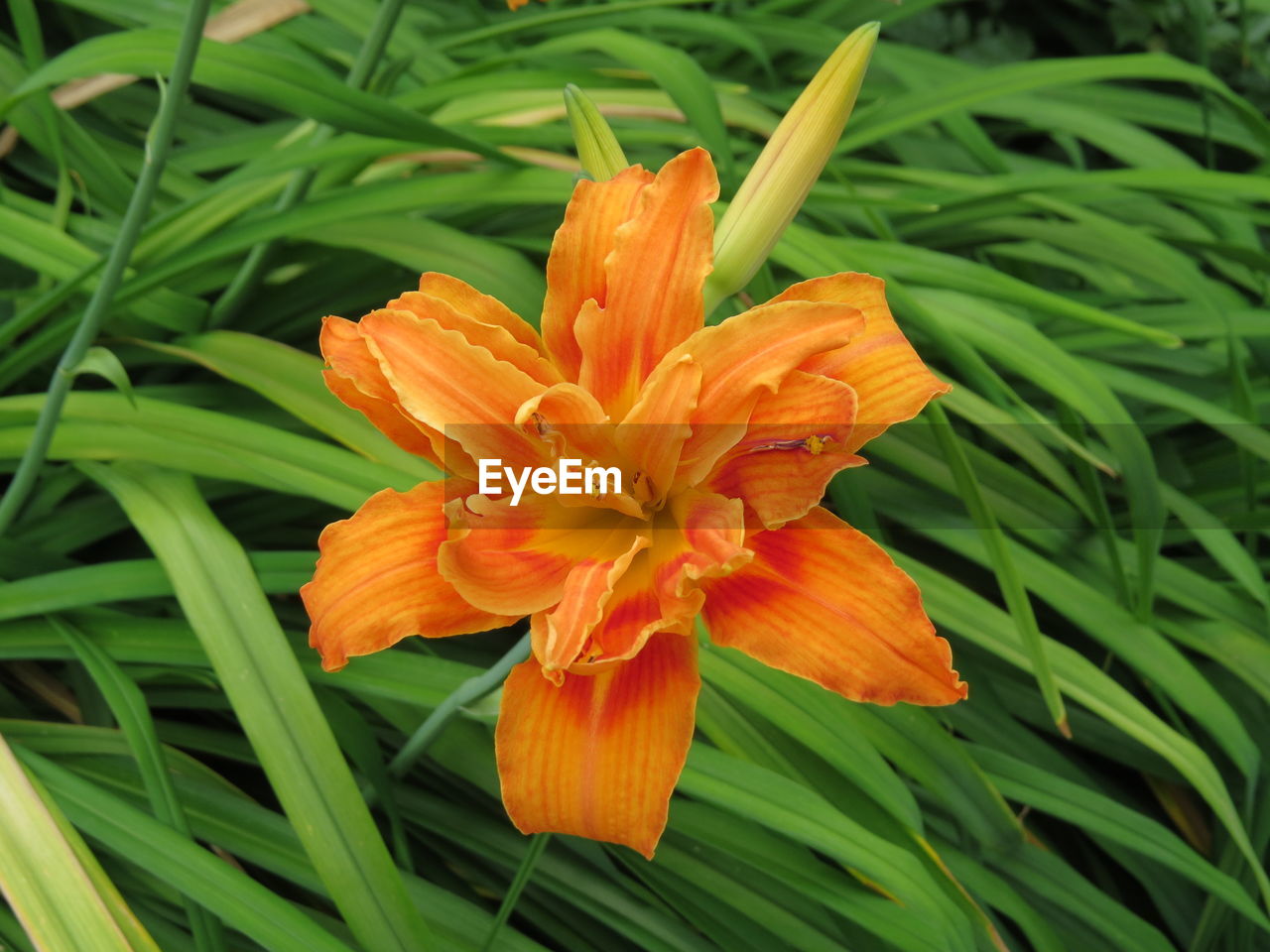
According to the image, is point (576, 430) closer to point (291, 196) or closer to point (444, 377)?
point (444, 377)

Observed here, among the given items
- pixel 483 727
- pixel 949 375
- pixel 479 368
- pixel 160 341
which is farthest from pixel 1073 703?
pixel 160 341

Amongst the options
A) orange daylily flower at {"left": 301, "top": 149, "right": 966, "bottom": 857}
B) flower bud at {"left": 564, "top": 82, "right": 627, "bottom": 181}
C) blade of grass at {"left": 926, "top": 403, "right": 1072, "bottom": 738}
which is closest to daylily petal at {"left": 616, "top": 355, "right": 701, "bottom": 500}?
orange daylily flower at {"left": 301, "top": 149, "right": 966, "bottom": 857}

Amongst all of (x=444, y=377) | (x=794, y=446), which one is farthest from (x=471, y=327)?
(x=794, y=446)

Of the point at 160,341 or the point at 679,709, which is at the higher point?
the point at 160,341

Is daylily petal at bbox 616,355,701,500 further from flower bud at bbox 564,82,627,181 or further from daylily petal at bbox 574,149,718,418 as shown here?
flower bud at bbox 564,82,627,181

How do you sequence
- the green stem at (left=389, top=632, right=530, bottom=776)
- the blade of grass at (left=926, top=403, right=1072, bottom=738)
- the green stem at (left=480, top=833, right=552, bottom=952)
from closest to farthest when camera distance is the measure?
the green stem at (left=389, top=632, right=530, bottom=776)
the green stem at (left=480, top=833, right=552, bottom=952)
the blade of grass at (left=926, top=403, right=1072, bottom=738)

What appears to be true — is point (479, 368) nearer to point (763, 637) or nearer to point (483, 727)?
point (763, 637)

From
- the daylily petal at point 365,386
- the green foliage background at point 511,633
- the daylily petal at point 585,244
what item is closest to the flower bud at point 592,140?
the daylily petal at point 585,244

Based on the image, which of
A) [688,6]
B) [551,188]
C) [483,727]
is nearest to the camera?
[483,727]

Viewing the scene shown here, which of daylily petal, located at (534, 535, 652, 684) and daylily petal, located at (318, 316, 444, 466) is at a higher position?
daylily petal, located at (318, 316, 444, 466)
